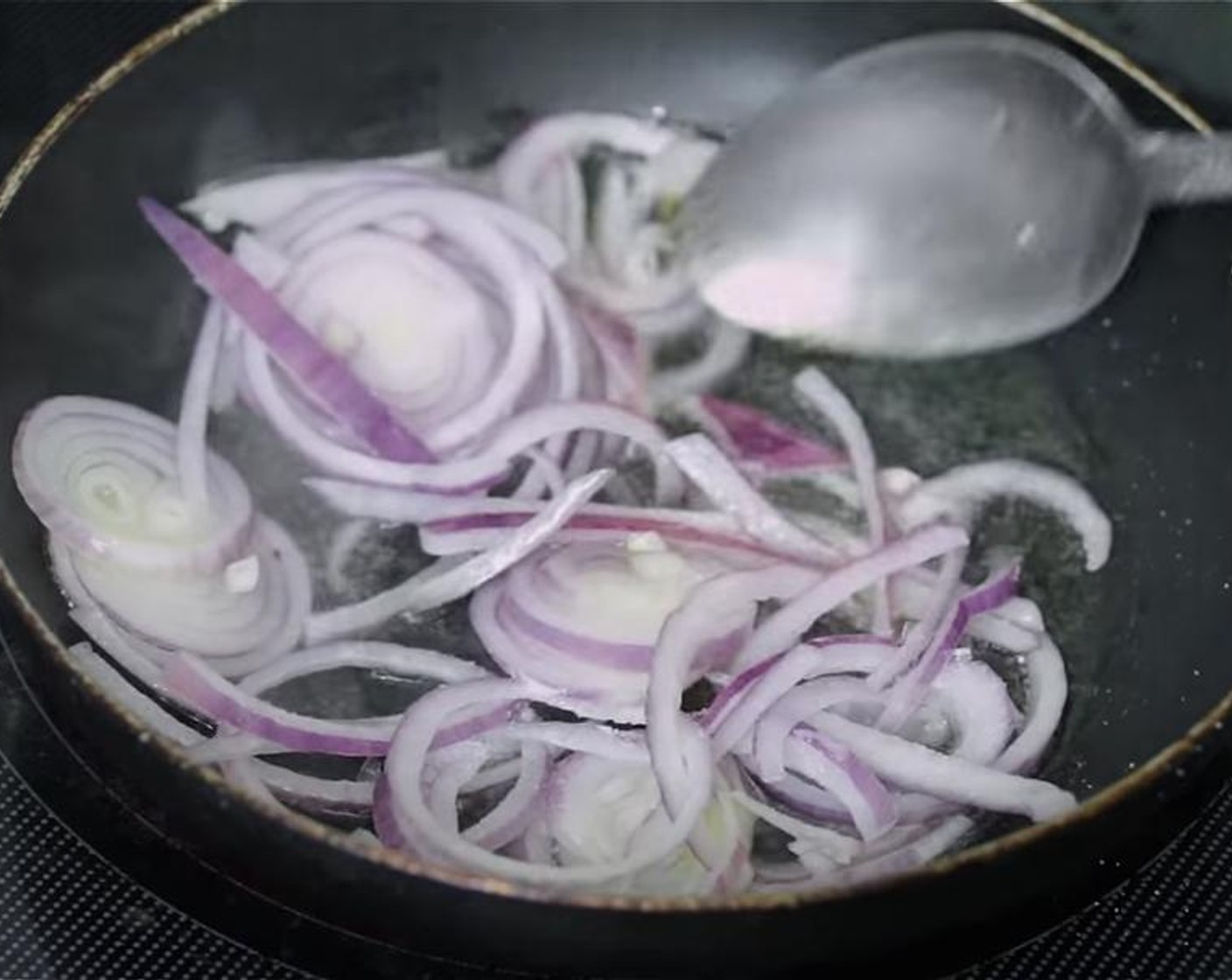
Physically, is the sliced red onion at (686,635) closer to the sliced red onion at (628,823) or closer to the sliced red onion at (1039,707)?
the sliced red onion at (628,823)

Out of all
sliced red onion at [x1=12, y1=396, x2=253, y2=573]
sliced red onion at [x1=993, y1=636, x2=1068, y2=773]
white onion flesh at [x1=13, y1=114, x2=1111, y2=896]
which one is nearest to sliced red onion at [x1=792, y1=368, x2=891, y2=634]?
white onion flesh at [x1=13, y1=114, x2=1111, y2=896]

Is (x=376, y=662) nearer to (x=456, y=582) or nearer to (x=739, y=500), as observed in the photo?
(x=456, y=582)

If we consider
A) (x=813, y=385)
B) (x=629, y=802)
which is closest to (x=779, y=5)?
(x=813, y=385)

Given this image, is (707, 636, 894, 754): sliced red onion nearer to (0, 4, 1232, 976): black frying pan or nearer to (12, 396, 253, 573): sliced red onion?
(0, 4, 1232, 976): black frying pan

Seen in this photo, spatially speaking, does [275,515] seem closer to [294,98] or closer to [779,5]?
[294,98]

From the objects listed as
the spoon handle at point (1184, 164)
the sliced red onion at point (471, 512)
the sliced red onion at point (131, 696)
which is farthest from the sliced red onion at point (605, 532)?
the spoon handle at point (1184, 164)
